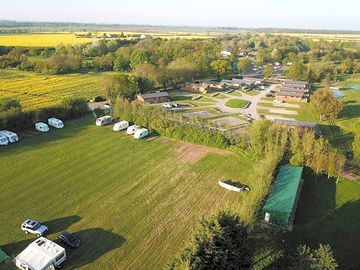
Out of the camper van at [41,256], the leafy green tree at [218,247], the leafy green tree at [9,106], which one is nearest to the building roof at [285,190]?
the leafy green tree at [218,247]

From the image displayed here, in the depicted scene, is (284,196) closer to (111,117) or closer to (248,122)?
(248,122)

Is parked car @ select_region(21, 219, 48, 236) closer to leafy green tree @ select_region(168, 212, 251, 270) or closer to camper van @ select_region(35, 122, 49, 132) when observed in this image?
leafy green tree @ select_region(168, 212, 251, 270)

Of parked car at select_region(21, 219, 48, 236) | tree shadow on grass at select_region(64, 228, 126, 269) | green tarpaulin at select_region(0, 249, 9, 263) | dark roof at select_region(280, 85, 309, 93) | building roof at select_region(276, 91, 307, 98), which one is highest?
dark roof at select_region(280, 85, 309, 93)

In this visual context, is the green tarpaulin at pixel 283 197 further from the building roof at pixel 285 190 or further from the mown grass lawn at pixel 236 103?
the mown grass lawn at pixel 236 103

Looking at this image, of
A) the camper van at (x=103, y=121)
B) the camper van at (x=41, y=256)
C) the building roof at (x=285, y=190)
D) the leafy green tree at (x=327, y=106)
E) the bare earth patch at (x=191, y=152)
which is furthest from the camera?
the leafy green tree at (x=327, y=106)

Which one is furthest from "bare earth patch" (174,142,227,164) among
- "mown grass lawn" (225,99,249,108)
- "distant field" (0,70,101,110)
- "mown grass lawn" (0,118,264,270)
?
"distant field" (0,70,101,110)

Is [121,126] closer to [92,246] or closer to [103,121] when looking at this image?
[103,121]
